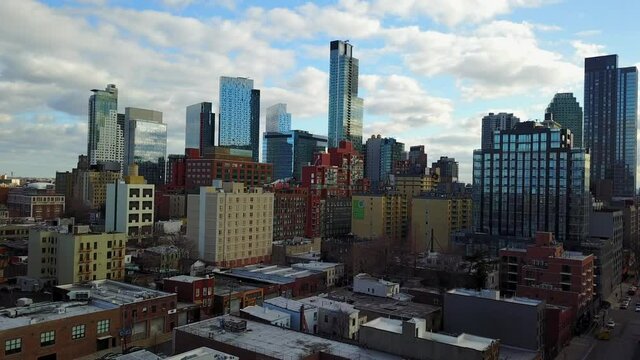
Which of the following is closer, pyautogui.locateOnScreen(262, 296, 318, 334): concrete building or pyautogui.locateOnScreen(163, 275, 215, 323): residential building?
pyautogui.locateOnScreen(262, 296, 318, 334): concrete building

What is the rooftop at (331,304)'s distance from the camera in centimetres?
5282

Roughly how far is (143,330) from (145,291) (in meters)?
5.47

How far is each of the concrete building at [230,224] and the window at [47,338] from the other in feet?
152

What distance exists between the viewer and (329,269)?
81.5 metres

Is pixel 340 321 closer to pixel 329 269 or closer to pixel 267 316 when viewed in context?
pixel 267 316

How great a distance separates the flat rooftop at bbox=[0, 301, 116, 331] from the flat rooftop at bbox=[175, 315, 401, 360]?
1349 centimetres

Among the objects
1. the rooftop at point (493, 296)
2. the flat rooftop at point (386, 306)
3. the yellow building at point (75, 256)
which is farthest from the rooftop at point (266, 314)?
the yellow building at point (75, 256)

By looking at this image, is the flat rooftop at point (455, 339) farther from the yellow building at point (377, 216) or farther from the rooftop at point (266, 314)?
the yellow building at point (377, 216)

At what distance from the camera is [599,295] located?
8050 centimetres

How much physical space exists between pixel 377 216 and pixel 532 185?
3981cm

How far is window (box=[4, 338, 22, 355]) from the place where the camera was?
133 feet

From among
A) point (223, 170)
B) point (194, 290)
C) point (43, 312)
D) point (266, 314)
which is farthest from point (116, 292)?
point (223, 170)

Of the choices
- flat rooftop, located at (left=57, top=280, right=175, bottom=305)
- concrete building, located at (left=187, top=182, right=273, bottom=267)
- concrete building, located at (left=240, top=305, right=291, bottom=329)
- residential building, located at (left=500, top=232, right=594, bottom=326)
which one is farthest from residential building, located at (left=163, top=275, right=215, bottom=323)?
residential building, located at (left=500, top=232, right=594, bottom=326)

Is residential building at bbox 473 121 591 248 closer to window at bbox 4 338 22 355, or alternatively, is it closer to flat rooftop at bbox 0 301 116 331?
flat rooftop at bbox 0 301 116 331
